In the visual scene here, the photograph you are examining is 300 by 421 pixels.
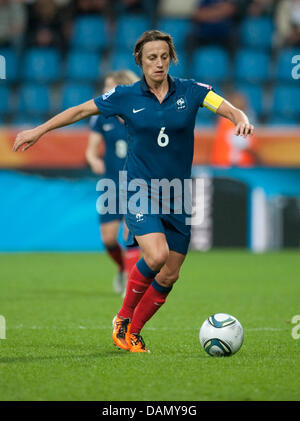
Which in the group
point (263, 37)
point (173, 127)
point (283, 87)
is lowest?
point (173, 127)

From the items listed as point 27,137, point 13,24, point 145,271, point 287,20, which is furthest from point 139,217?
point 13,24

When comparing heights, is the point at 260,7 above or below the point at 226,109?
above

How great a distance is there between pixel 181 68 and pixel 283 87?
2.20 metres

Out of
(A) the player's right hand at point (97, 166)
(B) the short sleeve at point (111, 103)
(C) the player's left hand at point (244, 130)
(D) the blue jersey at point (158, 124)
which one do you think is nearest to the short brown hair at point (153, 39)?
(D) the blue jersey at point (158, 124)

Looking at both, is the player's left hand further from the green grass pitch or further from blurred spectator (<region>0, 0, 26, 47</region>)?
blurred spectator (<region>0, 0, 26, 47</region>)

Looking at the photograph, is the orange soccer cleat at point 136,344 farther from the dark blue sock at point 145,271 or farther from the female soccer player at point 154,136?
the dark blue sock at point 145,271

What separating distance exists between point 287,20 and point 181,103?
14.1m

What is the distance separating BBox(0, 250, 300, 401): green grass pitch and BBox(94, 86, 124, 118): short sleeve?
5.44ft

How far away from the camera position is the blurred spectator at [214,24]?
1930 cm

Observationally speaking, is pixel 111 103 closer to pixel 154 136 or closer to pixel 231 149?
pixel 154 136

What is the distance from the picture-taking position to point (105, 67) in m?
19.1

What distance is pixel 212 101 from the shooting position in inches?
235
